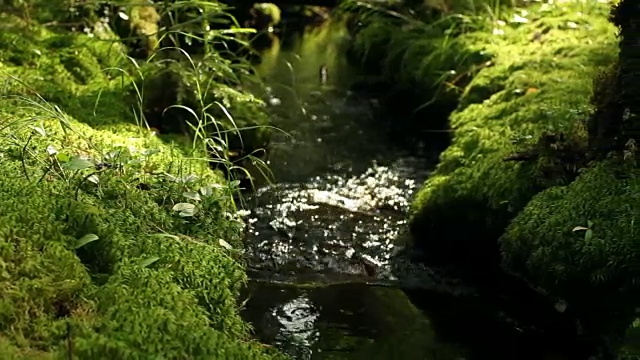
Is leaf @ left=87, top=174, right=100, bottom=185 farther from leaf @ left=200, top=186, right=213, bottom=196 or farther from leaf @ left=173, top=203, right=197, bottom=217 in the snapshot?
leaf @ left=200, top=186, right=213, bottom=196

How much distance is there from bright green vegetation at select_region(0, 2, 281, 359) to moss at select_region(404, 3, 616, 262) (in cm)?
138

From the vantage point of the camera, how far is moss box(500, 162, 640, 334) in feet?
8.78

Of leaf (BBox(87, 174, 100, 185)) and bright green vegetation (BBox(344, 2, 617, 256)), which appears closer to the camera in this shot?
leaf (BBox(87, 174, 100, 185))

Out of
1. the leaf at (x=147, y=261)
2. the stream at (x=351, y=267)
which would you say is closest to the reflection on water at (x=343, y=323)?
the stream at (x=351, y=267)

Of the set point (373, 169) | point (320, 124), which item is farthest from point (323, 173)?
point (320, 124)

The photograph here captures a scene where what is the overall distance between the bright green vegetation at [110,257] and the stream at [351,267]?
2.01ft

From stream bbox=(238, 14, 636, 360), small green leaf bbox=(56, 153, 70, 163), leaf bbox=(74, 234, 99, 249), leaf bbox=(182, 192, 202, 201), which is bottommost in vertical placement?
stream bbox=(238, 14, 636, 360)

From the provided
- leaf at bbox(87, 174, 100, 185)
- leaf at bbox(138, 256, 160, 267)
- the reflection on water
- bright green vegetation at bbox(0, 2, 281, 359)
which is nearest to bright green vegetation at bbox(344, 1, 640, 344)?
the reflection on water

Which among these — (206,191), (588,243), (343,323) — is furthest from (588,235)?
(206,191)

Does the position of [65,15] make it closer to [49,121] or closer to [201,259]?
[49,121]

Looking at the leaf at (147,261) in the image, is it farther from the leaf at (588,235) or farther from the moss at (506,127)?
the moss at (506,127)

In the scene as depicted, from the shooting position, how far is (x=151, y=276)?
2027 mm

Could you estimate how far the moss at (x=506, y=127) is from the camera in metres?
3.70

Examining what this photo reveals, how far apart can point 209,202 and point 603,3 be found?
5.41 metres
